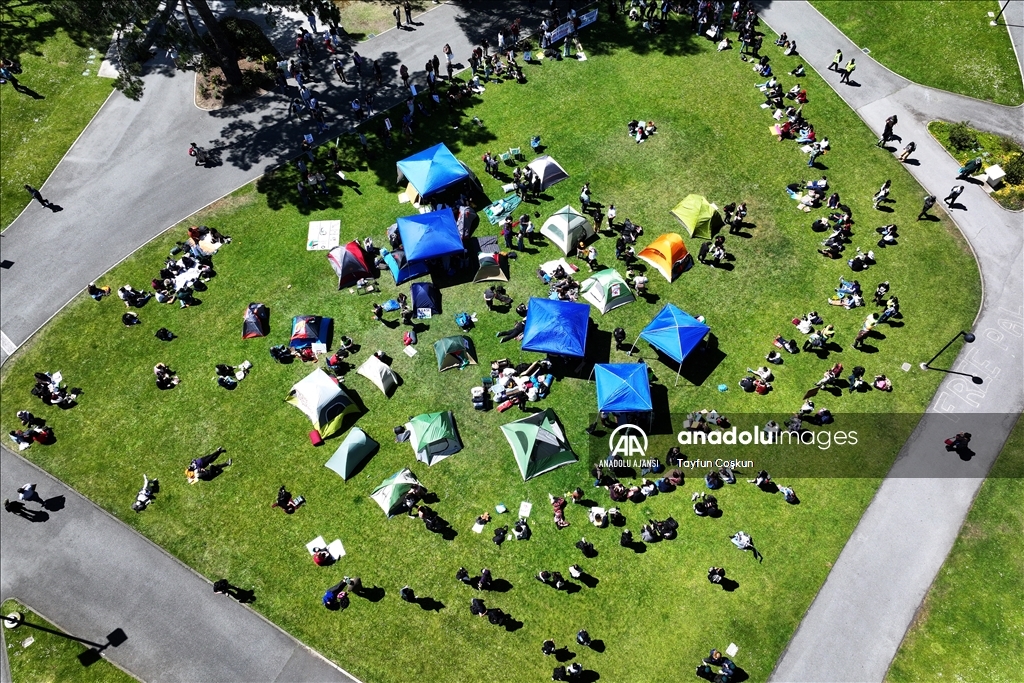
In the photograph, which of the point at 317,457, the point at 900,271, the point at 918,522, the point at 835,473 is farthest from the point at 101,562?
the point at 900,271

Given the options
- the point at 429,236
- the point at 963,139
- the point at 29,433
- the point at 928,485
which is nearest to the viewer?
the point at 928,485

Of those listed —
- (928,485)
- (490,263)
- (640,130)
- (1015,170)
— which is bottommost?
(928,485)

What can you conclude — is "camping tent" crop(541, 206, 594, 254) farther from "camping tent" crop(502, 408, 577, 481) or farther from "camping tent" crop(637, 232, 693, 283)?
"camping tent" crop(502, 408, 577, 481)

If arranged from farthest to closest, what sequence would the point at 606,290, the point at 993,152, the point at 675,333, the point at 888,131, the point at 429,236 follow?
the point at 993,152
the point at 888,131
the point at 429,236
the point at 606,290
the point at 675,333

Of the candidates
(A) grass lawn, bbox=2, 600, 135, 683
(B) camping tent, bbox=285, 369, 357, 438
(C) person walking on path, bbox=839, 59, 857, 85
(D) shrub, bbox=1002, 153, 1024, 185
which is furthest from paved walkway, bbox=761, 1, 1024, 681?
(A) grass lawn, bbox=2, 600, 135, 683

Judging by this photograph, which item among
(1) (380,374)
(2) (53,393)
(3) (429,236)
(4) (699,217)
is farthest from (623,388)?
(2) (53,393)

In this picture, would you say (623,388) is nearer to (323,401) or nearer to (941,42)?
(323,401)

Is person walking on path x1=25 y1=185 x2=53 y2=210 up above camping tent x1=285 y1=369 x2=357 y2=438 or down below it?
above
